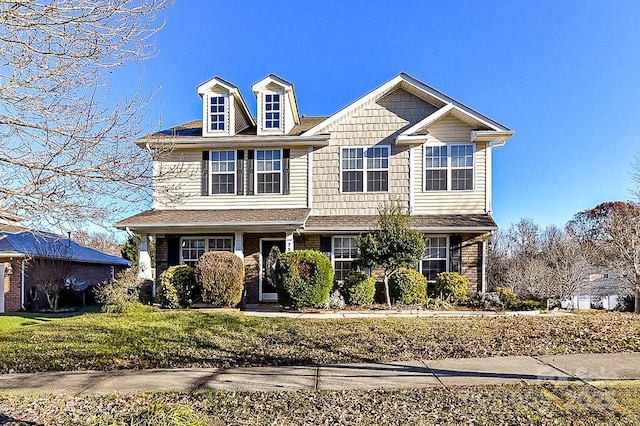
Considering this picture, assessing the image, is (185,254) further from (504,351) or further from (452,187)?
(504,351)

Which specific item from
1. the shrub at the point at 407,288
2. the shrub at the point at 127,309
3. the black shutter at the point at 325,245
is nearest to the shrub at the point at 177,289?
the shrub at the point at 127,309

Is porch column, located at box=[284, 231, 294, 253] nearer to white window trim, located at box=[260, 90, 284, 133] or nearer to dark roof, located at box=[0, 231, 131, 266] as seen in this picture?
white window trim, located at box=[260, 90, 284, 133]

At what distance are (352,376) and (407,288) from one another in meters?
7.52

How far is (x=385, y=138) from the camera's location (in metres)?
14.8

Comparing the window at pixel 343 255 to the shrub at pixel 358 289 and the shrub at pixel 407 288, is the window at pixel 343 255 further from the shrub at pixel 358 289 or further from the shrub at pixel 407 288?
the shrub at pixel 407 288

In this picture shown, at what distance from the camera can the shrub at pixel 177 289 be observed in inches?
486

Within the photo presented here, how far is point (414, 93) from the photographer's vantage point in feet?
49.5

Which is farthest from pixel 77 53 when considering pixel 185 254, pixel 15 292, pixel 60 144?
pixel 15 292

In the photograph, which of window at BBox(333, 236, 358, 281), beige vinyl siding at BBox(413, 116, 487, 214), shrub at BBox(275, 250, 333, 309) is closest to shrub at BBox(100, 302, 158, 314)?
shrub at BBox(275, 250, 333, 309)

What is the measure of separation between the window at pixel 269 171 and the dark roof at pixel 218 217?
2.72ft

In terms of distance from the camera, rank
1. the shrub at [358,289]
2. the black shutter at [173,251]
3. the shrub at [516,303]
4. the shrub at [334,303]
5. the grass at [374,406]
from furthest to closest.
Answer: the black shutter at [173,251]
the shrub at [358,289]
the shrub at [334,303]
the shrub at [516,303]
the grass at [374,406]

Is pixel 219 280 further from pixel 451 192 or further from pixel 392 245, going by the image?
pixel 451 192

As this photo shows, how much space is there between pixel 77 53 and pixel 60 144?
3.60 ft

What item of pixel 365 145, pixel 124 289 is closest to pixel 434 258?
pixel 365 145
